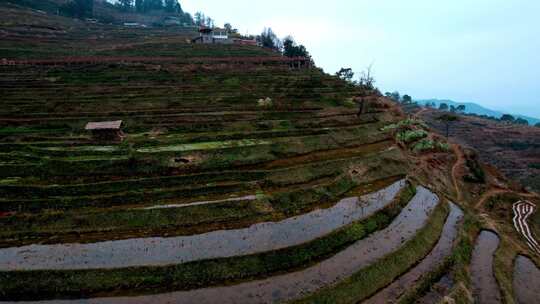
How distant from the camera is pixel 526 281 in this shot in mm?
24766

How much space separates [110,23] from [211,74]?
9746cm

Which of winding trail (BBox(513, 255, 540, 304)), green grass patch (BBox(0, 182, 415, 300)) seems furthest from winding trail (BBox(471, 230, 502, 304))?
green grass patch (BBox(0, 182, 415, 300))

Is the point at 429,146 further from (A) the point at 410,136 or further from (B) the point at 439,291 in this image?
(B) the point at 439,291

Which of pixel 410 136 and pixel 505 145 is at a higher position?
pixel 410 136

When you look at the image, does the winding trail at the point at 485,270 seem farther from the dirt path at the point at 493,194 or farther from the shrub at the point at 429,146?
the shrub at the point at 429,146

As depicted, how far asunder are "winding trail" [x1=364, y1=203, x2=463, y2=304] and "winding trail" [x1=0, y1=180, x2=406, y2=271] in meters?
5.87

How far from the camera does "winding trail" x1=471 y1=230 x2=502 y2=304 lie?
22.0 meters

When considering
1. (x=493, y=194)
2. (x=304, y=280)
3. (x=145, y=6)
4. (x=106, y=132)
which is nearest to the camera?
(x=304, y=280)

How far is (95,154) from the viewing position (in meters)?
34.7

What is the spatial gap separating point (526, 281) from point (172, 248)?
985 inches

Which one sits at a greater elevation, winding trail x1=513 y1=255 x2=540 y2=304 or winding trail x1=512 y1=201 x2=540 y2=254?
winding trail x1=512 y1=201 x2=540 y2=254

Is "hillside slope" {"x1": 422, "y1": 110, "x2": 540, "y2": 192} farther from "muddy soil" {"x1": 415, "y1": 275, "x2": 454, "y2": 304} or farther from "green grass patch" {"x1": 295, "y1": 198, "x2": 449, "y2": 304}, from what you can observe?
"muddy soil" {"x1": 415, "y1": 275, "x2": 454, "y2": 304}

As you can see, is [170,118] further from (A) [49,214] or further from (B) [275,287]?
(B) [275,287]

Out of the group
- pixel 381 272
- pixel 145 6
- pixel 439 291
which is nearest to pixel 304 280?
pixel 381 272
